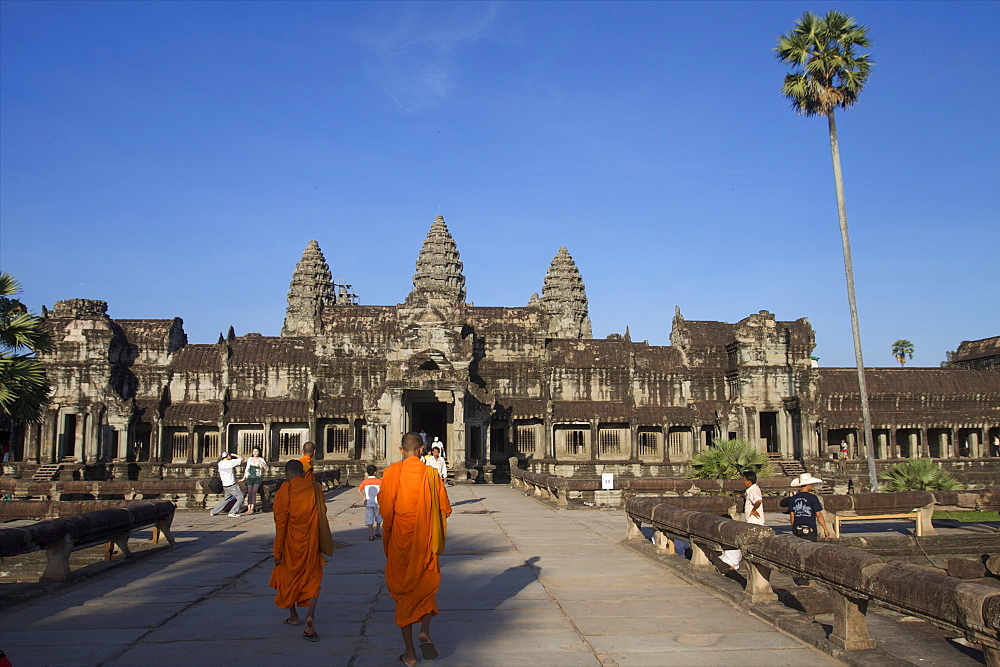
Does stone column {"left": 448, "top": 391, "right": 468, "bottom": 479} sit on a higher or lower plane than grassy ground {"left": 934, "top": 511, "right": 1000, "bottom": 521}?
higher

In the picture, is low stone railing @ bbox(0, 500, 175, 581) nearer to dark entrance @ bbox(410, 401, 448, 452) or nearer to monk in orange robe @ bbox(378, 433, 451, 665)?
monk in orange robe @ bbox(378, 433, 451, 665)

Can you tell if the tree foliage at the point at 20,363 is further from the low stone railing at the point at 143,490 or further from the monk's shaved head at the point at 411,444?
the monk's shaved head at the point at 411,444

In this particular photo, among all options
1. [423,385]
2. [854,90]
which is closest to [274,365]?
[423,385]

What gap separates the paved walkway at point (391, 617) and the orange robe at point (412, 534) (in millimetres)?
510

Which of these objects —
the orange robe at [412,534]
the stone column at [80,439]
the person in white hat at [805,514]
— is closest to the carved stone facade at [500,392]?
the stone column at [80,439]

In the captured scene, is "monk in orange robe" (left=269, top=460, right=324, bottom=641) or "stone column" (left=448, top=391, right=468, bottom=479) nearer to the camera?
"monk in orange robe" (left=269, top=460, right=324, bottom=641)

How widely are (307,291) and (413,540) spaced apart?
63818 mm

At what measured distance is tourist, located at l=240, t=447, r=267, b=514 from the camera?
19375mm

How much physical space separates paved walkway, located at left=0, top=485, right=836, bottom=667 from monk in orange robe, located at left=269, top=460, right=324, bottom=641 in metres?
0.31

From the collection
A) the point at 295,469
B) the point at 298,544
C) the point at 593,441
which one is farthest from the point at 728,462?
the point at 593,441

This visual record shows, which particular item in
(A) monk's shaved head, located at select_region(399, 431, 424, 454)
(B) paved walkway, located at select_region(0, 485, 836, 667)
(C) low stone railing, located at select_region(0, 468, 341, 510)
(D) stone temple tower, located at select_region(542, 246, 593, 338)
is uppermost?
(D) stone temple tower, located at select_region(542, 246, 593, 338)

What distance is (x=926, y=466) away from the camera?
18.8m

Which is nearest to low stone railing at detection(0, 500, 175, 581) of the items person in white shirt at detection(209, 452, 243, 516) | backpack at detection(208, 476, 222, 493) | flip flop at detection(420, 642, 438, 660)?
flip flop at detection(420, 642, 438, 660)

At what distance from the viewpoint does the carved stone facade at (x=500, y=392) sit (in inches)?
1569
